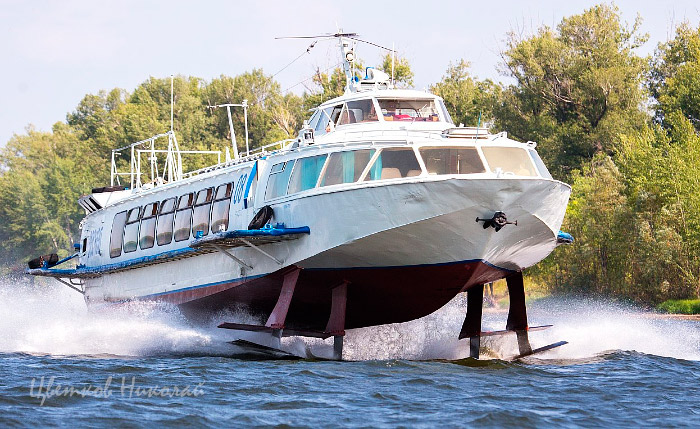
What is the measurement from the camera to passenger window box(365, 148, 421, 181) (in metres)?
18.1

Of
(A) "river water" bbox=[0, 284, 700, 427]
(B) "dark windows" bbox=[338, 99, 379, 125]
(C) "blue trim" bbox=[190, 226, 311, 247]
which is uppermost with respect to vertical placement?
(B) "dark windows" bbox=[338, 99, 379, 125]

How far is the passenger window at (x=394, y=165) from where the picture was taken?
712 inches

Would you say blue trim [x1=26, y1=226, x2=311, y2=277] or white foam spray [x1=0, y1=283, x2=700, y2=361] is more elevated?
blue trim [x1=26, y1=226, x2=311, y2=277]

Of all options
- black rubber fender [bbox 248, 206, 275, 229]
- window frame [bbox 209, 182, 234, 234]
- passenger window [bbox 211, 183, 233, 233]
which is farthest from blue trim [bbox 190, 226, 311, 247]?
passenger window [bbox 211, 183, 233, 233]

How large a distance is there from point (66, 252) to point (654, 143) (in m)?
60.0

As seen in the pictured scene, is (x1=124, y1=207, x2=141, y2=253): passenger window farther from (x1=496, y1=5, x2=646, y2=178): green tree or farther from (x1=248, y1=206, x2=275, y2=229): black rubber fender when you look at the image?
(x1=496, y1=5, x2=646, y2=178): green tree

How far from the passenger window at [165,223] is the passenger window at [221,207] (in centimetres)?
210

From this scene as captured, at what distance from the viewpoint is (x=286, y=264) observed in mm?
19734

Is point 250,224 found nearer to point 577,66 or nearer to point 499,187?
point 499,187

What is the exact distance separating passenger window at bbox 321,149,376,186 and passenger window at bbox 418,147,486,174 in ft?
3.52

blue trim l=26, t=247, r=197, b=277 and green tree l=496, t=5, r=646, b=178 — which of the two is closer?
blue trim l=26, t=247, r=197, b=277

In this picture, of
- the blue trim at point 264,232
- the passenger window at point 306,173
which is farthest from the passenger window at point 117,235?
the passenger window at point 306,173

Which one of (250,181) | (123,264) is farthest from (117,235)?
(250,181)

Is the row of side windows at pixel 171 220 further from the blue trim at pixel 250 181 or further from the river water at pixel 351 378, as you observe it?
the river water at pixel 351 378
